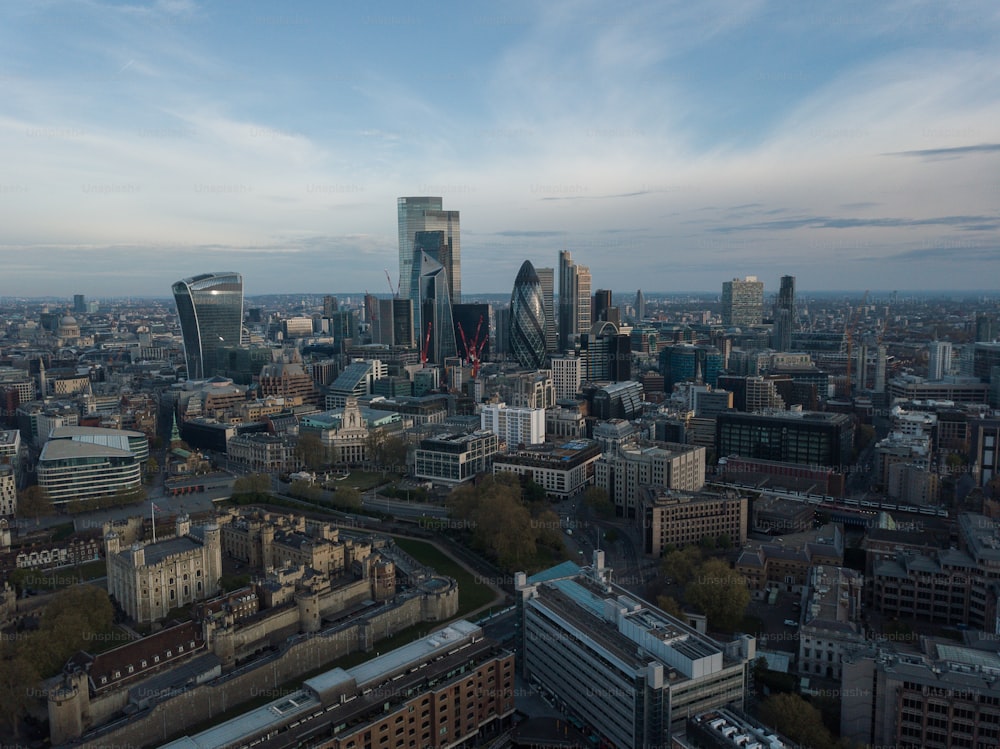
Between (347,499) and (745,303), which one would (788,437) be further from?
(745,303)

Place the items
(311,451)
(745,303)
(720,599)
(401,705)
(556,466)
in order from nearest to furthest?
(401,705) → (720,599) → (556,466) → (311,451) → (745,303)

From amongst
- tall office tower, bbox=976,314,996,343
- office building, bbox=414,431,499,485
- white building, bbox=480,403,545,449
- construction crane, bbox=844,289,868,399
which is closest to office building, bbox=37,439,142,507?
office building, bbox=414,431,499,485

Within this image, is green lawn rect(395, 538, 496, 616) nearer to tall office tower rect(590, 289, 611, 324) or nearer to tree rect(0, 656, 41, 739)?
tree rect(0, 656, 41, 739)

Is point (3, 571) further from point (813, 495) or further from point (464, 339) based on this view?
point (464, 339)

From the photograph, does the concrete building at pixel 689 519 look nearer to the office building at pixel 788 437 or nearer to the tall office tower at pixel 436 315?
the office building at pixel 788 437

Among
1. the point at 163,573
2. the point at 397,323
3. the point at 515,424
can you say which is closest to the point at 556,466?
the point at 515,424
